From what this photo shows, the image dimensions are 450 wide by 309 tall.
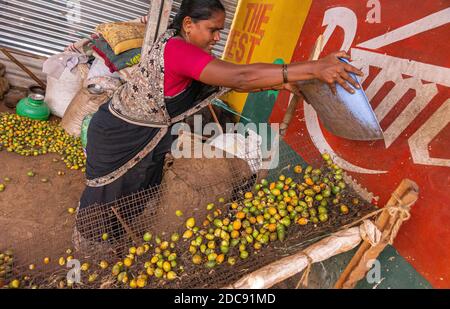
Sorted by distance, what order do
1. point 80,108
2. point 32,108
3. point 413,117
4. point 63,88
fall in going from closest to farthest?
point 413,117 → point 80,108 → point 32,108 → point 63,88

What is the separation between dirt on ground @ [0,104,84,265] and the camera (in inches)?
159

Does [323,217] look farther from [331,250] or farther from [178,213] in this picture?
[178,213]

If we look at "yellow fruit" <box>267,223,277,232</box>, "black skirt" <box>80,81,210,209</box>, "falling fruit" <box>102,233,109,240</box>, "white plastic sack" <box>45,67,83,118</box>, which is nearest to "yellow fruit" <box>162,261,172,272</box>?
"yellow fruit" <box>267,223,277,232</box>

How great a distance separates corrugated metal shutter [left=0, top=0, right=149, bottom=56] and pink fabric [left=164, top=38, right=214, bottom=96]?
203 inches

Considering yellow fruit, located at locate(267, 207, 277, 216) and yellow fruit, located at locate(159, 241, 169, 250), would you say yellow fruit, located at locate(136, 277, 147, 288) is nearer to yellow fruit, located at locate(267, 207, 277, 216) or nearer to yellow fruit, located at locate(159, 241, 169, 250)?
yellow fruit, located at locate(159, 241, 169, 250)

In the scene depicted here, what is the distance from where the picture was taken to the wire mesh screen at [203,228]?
6.68 ft

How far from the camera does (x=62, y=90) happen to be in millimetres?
6055

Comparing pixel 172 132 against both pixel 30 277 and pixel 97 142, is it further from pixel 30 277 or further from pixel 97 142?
pixel 30 277

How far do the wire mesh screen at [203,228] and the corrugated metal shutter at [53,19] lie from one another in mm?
4963

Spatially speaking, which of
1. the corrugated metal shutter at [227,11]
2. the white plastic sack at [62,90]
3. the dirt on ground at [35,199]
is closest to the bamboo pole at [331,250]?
the dirt on ground at [35,199]

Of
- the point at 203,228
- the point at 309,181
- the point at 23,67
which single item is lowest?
the point at 23,67

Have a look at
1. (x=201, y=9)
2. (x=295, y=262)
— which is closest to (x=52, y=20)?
(x=201, y=9)

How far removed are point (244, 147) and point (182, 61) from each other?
1457 millimetres
